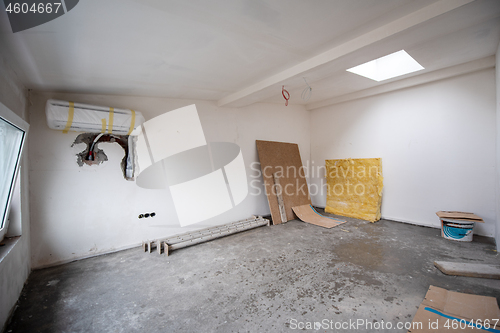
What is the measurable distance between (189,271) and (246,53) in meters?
2.69

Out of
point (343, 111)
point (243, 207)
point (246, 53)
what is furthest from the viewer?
point (343, 111)

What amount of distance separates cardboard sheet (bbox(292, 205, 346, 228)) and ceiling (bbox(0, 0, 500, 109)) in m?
2.86

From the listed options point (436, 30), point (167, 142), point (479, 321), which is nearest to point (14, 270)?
point (167, 142)

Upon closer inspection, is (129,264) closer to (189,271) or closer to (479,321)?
(189,271)

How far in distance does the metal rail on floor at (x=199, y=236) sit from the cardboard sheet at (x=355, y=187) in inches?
76.2

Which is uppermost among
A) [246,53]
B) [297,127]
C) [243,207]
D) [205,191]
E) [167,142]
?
[246,53]

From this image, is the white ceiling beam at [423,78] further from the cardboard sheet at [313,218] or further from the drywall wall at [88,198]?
the drywall wall at [88,198]

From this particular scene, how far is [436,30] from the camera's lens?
2158 mm

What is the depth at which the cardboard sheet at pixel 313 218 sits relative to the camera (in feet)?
15.0

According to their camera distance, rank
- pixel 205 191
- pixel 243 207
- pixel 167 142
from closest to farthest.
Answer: pixel 167 142 → pixel 205 191 → pixel 243 207

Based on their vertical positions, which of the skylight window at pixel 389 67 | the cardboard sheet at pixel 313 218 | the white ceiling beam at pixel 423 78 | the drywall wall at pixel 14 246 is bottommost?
the cardboard sheet at pixel 313 218

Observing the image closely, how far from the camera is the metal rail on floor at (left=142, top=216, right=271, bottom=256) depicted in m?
3.46

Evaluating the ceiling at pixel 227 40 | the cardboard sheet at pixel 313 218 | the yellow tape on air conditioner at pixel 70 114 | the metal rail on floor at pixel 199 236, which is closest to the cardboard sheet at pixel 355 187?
the cardboard sheet at pixel 313 218

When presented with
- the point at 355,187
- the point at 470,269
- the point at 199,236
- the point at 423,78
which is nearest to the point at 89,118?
the point at 199,236
